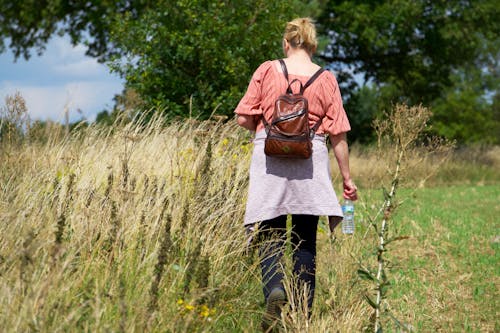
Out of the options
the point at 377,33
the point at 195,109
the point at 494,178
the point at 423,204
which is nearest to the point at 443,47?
the point at 377,33

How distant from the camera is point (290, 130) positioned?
407 centimetres

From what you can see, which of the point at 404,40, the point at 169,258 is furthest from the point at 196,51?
the point at 404,40

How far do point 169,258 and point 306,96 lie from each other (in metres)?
1.28

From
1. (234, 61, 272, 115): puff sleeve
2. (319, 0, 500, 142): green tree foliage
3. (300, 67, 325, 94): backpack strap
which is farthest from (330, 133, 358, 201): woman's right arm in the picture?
(319, 0, 500, 142): green tree foliage

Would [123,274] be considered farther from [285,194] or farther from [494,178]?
[494,178]

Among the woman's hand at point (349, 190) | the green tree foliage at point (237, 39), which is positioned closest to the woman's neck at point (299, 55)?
the woman's hand at point (349, 190)

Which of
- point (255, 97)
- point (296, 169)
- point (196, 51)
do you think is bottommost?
point (296, 169)

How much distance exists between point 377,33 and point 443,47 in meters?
3.01

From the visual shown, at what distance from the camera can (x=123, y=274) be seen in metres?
3.98

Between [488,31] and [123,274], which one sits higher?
[488,31]

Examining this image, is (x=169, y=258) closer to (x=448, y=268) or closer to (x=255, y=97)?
(x=255, y=97)

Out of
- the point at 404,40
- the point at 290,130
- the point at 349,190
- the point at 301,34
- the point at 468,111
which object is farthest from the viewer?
the point at 468,111

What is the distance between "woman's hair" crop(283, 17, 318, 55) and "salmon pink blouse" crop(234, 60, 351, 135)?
188mm

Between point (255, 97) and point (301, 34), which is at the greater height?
point (301, 34)
